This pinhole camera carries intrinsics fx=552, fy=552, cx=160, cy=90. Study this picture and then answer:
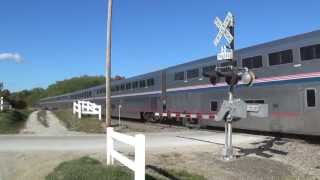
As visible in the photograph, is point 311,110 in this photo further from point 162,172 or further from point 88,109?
point 88,109

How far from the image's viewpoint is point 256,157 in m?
16.3

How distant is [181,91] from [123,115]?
16.4 metres

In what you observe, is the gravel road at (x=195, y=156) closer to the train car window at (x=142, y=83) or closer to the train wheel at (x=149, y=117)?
the train wheel at (x=149, y=117)

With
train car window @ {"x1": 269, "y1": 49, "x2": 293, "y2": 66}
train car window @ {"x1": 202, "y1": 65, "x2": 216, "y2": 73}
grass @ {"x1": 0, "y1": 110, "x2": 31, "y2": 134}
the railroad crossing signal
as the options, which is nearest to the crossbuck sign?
the railroad crossing signal

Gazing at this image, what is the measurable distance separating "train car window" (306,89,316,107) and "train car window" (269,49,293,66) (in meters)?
1.82

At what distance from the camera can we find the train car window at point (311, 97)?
1903 cm

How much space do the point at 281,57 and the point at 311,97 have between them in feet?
8.89

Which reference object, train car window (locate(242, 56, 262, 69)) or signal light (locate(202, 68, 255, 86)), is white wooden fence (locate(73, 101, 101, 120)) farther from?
signal light (locate(202, 68, 255, 86))

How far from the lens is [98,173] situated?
1075cm

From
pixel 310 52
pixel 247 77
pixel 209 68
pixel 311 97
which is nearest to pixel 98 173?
pixel 247 77

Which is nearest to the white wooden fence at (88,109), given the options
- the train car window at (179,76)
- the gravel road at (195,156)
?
the train car window at (179,76)

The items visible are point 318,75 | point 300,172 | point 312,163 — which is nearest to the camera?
point 300,172

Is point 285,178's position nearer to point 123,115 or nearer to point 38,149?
point 38,149

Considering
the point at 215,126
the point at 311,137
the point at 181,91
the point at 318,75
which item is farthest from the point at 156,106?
the point at 318,75
